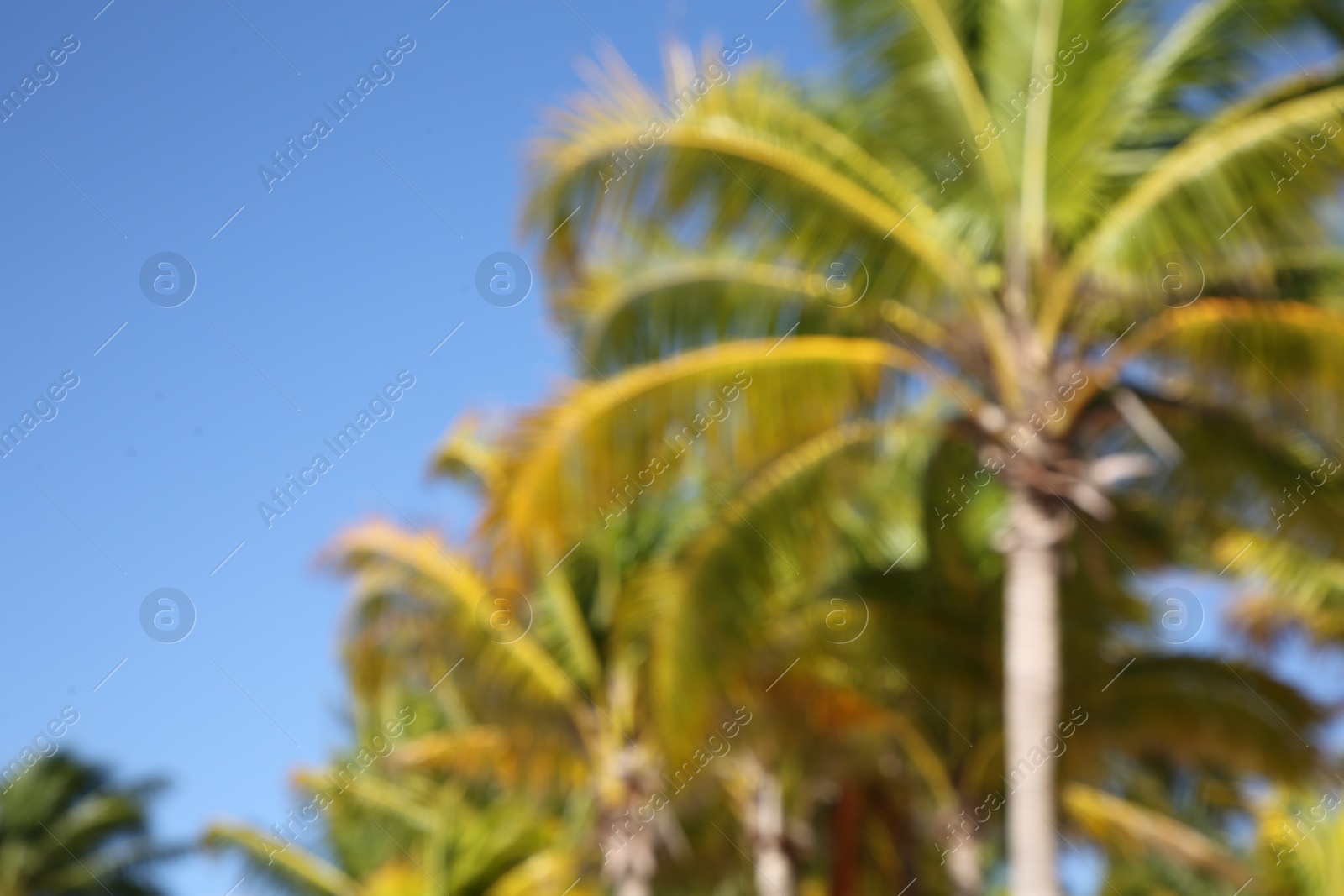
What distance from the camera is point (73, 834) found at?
28750 mm

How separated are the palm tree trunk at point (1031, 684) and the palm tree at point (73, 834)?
2539 cm

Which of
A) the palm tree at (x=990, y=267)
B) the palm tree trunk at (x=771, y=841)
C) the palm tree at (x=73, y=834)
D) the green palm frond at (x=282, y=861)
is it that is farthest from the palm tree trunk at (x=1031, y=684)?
the palm tree at (x=73, y=834)

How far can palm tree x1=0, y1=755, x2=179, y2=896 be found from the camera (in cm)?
2842

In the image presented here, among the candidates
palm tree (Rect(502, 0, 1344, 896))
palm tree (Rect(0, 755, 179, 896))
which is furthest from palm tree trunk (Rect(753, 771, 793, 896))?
palm tree (Rect(0, 755, 179, 896))

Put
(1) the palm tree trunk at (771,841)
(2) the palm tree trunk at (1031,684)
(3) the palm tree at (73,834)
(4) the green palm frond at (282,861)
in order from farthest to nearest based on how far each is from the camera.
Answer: (3) the palm tree at (73,834)
(4) the green palm frond at (282,861)
(1) the palm tree trunk at (771,841)
(2) the palm tree trunk at (1031,684)

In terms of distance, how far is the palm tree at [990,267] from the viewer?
7598 millimetres

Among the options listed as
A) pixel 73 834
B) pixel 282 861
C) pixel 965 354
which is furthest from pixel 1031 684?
pixel 73 834

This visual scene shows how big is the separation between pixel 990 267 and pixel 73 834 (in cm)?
2645

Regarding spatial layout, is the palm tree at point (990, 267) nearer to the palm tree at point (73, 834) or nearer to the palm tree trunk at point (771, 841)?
the palm tree trunk at point (771, 841)

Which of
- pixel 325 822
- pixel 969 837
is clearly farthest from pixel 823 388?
pixel 325 822

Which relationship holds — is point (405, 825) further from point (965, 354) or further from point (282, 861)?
point (965, 354)

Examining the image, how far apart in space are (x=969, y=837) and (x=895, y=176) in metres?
6.53

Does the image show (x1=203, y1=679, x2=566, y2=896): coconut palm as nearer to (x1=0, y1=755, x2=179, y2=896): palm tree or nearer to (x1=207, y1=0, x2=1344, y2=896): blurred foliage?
(x1=207, y1=0, x2=1344, y2=896): blurred foliage

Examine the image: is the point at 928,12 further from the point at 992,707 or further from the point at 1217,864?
the point at 1217,864
